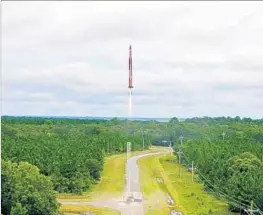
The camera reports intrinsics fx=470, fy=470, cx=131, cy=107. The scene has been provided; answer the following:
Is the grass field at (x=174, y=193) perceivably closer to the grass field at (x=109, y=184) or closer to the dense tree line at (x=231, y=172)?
the dense tree line at (x=231, y=172)

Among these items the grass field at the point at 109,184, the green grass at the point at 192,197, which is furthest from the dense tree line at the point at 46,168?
the green grass at the point at 192,197

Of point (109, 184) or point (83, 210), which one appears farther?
point (109, 184)

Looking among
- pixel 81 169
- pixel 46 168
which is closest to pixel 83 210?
pixel 46 168

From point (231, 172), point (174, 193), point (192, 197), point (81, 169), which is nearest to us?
point (192, 197)

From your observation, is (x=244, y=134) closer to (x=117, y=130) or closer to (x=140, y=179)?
(x=117, y=130)

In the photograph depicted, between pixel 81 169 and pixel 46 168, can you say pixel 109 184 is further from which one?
pixel 46 168

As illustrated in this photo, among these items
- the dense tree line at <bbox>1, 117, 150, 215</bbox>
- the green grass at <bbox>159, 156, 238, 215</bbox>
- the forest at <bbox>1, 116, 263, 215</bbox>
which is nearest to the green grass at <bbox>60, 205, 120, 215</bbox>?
the dense tree line at <bbox>1, 117, 150, 215</bbox>

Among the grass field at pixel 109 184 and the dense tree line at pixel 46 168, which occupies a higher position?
the dense tree line at pixel 46 168

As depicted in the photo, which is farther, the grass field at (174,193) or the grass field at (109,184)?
the grass field at (109,184)

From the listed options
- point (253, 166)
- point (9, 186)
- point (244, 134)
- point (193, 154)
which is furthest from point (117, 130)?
point (9, 186)
